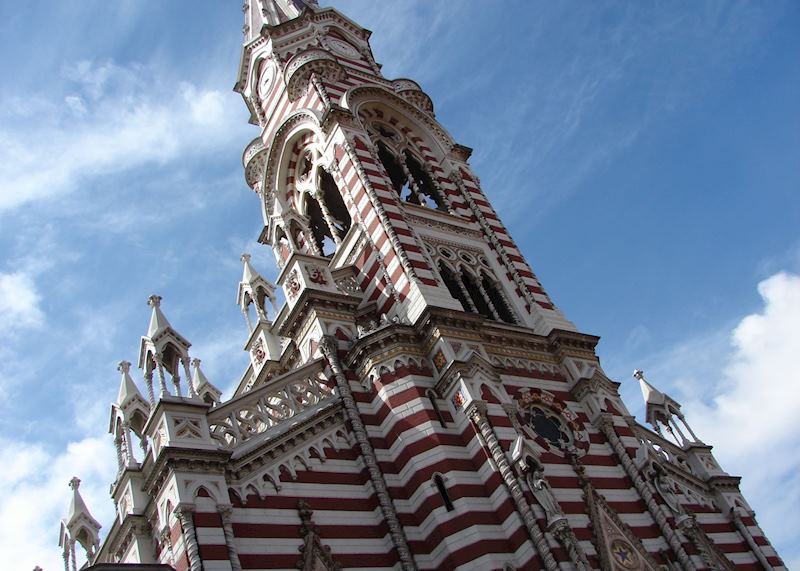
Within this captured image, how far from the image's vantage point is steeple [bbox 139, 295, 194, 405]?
59.3 feet

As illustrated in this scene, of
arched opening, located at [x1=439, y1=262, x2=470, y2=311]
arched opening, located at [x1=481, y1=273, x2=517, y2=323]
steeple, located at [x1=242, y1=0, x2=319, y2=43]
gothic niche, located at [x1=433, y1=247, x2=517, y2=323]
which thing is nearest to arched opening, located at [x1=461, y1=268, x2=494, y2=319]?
gothic niche, located at [x1=433, y1=247, x2=517, y2=323]

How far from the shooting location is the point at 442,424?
18812mm

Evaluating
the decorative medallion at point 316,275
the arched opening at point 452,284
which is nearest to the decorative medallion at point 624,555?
the arched opening at point 452,284

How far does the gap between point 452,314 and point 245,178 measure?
14389 mm

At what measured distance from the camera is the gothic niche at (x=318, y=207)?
26.4 metres

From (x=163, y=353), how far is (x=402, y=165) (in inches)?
470

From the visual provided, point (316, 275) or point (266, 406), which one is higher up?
point (316, 275)

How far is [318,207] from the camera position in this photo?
28094 mm

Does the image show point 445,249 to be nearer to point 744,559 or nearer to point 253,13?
point 744,559

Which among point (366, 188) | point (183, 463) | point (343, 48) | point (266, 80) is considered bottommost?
point (183, 463)

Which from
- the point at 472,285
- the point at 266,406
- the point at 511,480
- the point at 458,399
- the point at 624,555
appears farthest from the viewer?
the point at 472,285

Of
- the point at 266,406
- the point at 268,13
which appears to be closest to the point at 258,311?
the point at 266,406

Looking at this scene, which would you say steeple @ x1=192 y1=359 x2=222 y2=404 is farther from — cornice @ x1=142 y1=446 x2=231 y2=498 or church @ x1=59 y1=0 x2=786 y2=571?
cornice @ x1=142 y1=446 x2=231 y2=498

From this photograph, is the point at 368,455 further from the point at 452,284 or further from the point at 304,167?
the point at 304,167
